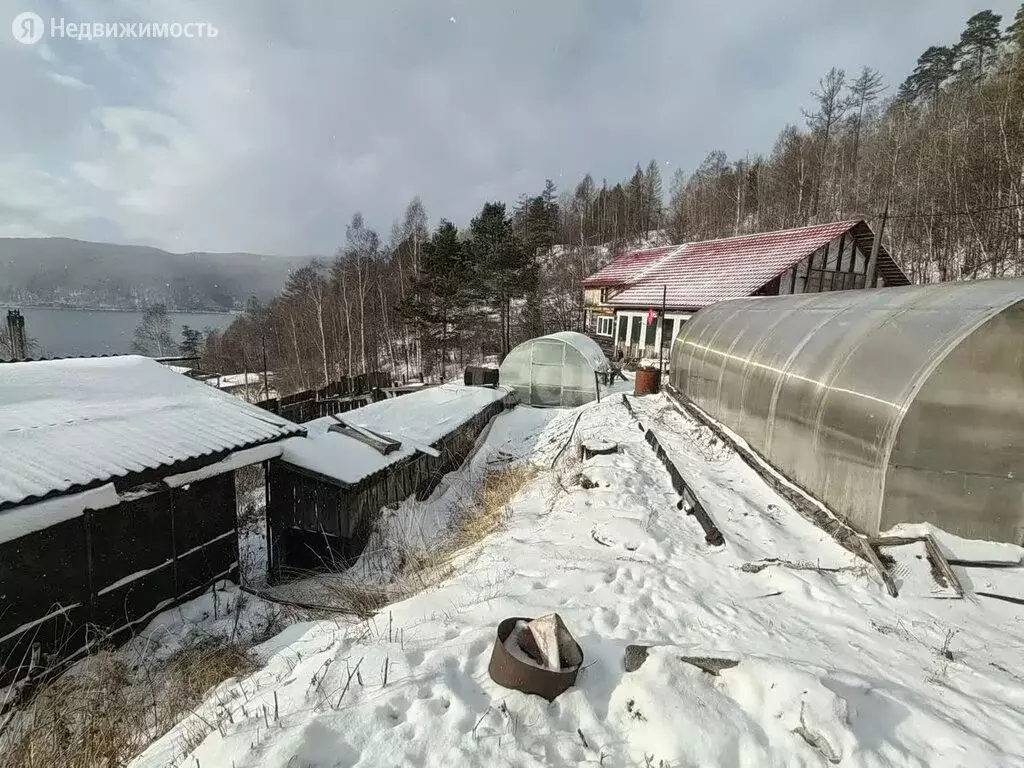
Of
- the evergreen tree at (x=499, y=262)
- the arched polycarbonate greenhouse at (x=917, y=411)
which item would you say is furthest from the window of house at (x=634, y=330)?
the arched polycarbonate greenhouse at (x=917, y=411)

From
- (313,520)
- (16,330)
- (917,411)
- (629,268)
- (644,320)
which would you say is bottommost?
(313,520)

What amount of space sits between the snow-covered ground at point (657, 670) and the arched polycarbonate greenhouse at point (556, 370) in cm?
1079

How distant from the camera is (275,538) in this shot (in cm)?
882

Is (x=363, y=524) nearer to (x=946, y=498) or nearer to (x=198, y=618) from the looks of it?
(x=198, y=618)

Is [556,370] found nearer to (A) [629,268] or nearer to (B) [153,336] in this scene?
(A) [629,268]

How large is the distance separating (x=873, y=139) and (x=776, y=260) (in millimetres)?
21543

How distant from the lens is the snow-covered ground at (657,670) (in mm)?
2482

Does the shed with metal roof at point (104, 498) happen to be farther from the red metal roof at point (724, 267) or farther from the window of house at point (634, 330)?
the window of house at point (634, 330)

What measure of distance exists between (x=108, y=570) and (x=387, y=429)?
7090mm

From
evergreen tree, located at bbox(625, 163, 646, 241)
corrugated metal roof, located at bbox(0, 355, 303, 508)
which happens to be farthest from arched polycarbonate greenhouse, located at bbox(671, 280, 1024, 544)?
evergreen tree, located at bbox(625, 163, 646, 241)

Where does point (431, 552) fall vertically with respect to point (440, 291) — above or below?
below

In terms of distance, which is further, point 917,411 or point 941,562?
point 917,411

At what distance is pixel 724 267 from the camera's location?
73.4ft

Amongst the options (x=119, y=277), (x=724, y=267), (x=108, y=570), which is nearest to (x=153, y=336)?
(x=724, y=267)
